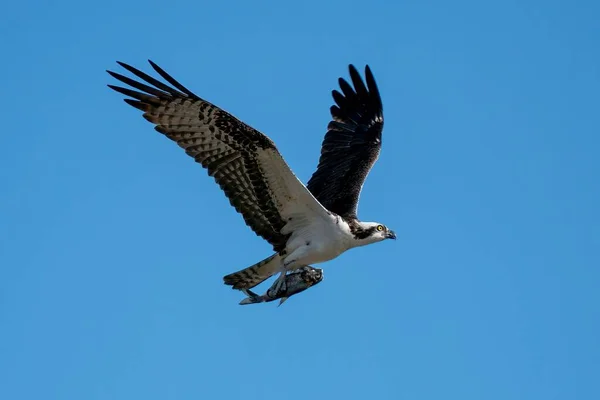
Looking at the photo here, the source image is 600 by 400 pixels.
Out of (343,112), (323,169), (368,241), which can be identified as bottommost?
(368,241)

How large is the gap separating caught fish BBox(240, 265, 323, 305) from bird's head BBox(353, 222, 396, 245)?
31.0 inches

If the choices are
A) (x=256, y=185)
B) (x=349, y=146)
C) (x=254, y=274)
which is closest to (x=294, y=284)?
(x=254, y=274)

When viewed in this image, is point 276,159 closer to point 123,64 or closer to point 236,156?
point 236,156

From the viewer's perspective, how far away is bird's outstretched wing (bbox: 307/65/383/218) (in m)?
14.0

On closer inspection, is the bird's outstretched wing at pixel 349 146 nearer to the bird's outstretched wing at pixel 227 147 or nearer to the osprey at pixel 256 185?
the osprey at pixel 256 185

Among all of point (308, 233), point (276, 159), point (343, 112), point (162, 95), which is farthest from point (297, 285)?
point (343, 112)

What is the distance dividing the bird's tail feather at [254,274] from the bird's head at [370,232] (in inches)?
40.4

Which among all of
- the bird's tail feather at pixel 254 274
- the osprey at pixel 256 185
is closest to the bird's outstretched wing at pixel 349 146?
the osprey at pixel 256 185

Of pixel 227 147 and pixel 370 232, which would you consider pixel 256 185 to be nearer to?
pixel 227 147

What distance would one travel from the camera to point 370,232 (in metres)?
12.7

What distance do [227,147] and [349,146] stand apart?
3.78 m

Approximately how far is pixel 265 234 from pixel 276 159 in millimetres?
1312

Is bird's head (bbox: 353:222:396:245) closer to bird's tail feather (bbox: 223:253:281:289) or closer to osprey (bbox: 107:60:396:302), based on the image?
osprey (bbox: 107:60:396:302)

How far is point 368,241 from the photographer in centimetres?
1275
